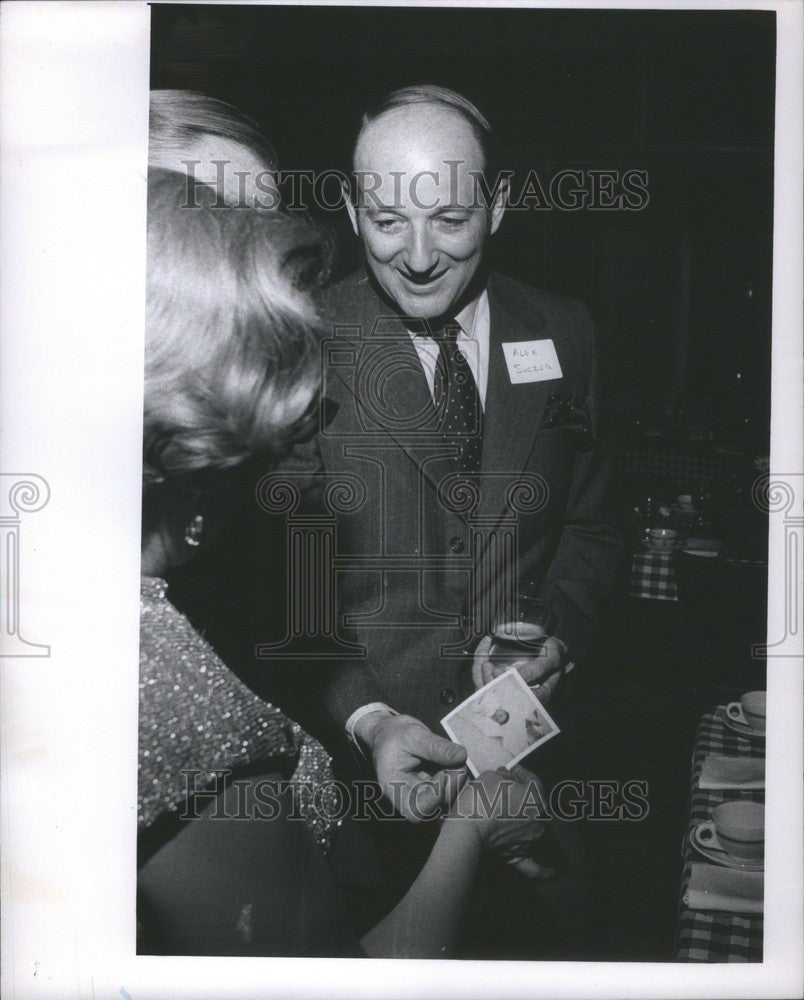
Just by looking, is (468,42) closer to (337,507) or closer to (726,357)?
(726,357)

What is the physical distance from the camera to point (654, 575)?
6.75 feet

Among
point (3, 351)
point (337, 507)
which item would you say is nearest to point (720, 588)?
point (337, 507)

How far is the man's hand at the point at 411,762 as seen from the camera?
2037 millimetres

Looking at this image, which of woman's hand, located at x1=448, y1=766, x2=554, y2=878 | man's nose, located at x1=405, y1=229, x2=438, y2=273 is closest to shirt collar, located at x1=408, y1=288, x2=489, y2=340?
man's nose, located at x1=405, y1=229, x2=438, y2=273

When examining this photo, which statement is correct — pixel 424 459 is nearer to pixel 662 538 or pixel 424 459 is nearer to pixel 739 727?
pixel 662 538

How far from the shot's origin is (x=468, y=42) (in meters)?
2.04

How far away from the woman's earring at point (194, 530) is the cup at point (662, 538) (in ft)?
2.94

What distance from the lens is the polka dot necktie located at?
2039mm

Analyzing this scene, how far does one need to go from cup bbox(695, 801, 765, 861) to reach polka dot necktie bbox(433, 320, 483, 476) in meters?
0.85

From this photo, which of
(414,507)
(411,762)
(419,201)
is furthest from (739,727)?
(419,201)

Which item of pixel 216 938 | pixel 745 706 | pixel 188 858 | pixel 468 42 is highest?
pixel 468 42

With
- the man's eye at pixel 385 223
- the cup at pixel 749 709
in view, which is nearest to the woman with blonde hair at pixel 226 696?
the man's eye at pixel 385 223

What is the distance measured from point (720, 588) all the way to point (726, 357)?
1.53 feet

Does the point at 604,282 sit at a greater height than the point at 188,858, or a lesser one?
greater
